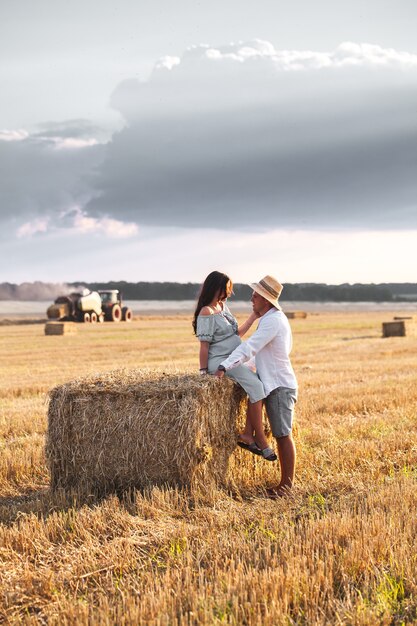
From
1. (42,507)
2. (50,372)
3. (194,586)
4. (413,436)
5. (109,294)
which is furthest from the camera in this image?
(109,294)

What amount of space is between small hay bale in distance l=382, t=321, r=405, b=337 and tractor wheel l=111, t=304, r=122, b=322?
81.4 ft

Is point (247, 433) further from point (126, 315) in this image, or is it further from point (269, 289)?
point (126, 315)

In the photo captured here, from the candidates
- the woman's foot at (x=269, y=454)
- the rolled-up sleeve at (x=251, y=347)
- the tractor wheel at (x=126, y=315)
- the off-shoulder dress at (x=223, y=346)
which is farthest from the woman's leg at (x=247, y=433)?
the tractor wheel at (x=126, y=315)

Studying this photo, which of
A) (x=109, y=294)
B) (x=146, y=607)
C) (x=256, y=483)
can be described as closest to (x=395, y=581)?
(x=146, y=607)

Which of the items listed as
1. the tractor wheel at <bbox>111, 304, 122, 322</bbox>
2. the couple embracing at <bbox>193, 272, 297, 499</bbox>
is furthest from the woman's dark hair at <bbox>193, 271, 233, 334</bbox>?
the tractor wheel at <bbox>111, 304, 122, 322</bbox>

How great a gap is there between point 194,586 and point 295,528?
1366 millimetres

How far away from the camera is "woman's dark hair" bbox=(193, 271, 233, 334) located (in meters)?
6.89

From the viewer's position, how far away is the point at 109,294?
54.6 meters

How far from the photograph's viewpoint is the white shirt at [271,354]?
22.0 feet

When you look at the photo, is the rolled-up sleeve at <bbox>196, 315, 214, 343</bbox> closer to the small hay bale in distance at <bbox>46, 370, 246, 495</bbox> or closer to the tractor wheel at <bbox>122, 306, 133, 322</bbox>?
the small hay bale in distance at <bbox>46, 370, 246, 495</bbox>

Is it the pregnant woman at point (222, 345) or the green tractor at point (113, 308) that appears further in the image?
the green tractor at point (113, 308)

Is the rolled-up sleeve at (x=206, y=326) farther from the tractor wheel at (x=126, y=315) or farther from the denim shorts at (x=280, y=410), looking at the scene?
the tractor wheel at (x=126, y=315)

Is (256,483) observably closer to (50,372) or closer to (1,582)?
(1,582)

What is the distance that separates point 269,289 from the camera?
6848 millimetres
